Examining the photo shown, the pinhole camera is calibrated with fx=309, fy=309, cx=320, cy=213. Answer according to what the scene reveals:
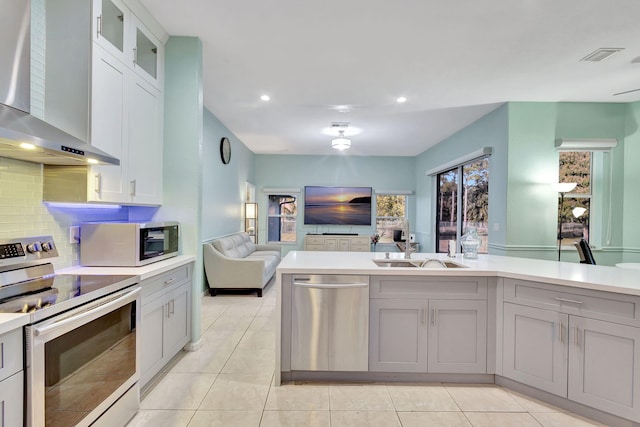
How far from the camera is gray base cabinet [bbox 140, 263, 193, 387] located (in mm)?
2057

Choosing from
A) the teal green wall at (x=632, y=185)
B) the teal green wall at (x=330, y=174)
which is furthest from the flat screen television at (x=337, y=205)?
the teal green wall at (x=632, y=185)

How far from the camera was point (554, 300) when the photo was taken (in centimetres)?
205

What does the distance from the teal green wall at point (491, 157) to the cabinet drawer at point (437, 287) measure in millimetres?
2268

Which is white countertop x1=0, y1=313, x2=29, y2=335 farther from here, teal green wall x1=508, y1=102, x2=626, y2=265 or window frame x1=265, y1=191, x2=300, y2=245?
window frame x1=265, y1=191, x2=300, y2=245

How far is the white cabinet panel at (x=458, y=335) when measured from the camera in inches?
89.6

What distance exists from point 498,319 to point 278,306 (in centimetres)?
161

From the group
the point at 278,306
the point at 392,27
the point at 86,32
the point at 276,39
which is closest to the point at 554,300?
the point at 278,306

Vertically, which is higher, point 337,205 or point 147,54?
point 147,54

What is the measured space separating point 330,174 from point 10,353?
7092 mm

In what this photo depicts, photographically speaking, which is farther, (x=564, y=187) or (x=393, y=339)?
(x=564, y=187)

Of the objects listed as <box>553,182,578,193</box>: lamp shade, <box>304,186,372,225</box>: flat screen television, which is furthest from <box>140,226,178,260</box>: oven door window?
<box>304,186,372,225</box>: flat screen television

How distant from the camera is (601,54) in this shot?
2875mm

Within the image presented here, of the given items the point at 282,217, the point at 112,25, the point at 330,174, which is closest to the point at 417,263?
the point at 112,25

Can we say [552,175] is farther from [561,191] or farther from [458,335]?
[458,335]
